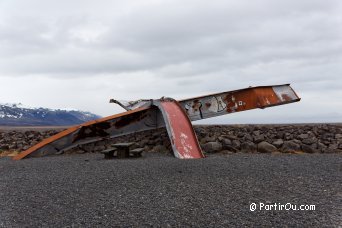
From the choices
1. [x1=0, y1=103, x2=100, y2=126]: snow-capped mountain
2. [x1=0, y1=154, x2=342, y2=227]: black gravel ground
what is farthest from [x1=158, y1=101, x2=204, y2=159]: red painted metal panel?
[x1=0, y1=103, x2=100, y2=126]: snow-capped mountain

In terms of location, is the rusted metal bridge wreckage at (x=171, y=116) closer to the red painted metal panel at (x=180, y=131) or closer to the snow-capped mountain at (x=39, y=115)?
the red painted metal panel at (x=180, y=131)

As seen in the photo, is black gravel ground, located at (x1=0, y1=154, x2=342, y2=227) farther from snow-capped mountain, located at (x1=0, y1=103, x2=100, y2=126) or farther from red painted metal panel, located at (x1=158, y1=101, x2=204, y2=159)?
snow-capped mountain, located at (x1=0, y1=103, x2=100, y2=126)

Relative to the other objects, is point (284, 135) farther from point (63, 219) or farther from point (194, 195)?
point (63, 219)

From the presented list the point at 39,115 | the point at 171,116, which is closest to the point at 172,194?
the point at 171,116

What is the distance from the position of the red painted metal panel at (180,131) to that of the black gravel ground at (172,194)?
138 centimetres

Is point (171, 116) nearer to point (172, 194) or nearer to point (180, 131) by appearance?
point (180, 131)

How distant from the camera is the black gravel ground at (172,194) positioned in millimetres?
3900

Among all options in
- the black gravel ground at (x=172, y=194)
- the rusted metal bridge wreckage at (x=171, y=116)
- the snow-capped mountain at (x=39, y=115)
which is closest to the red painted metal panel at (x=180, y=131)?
the rusted metal bridge wreckage at (x=171, y=116)

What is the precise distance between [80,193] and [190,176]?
1.90 meters

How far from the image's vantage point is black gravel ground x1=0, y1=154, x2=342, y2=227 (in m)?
3.90

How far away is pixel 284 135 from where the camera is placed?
10703 mm

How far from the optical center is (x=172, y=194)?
491cm

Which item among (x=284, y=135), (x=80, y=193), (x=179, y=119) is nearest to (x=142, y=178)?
(x=80, y=193)

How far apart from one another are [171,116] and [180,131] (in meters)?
0.65
